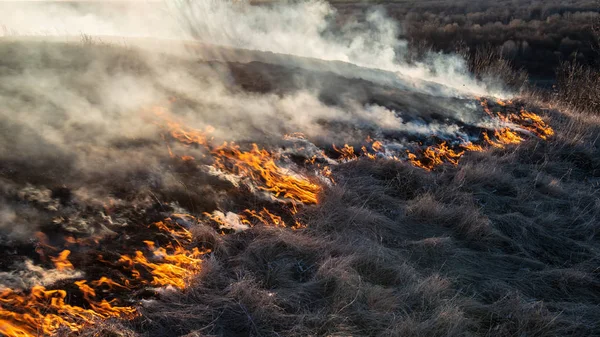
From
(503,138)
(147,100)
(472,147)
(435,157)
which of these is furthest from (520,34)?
(147,100)

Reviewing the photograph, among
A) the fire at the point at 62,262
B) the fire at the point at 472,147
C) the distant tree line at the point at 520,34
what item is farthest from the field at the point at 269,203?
the distant tree line at the point at 520,34

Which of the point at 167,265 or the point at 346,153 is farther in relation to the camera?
the point at 346,153

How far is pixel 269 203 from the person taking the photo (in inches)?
174

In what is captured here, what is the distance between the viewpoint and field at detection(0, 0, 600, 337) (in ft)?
9.89

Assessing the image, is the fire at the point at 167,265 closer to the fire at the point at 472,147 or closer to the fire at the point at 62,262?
the fire at the point at 62,262

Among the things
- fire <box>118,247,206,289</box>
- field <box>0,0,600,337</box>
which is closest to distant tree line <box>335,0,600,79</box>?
field <box>0,0,600,337</box>

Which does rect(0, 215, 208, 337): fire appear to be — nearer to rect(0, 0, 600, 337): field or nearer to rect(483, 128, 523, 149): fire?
rect(0, 0, 600, 337): field

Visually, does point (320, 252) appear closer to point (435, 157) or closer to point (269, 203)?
point (269, 203)

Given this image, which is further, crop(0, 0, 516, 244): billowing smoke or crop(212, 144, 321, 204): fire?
crop(212, 144, 321, 204): fire

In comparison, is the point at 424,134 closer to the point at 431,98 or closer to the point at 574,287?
the point at 431,98

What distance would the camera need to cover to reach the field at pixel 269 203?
302cm

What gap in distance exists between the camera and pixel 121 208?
145 inches

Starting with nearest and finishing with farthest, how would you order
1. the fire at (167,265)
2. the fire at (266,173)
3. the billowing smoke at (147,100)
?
the fire at (167,265)
the billowing smoke at (147,100)
the fire at (266,173)

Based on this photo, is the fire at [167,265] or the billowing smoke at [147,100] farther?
the billowing smoke at [147,100]
